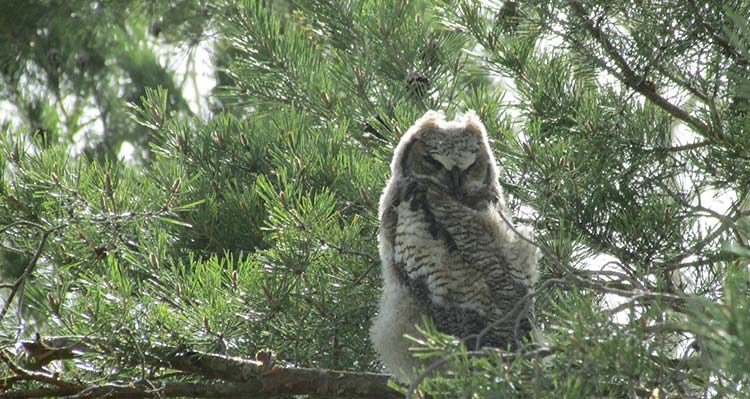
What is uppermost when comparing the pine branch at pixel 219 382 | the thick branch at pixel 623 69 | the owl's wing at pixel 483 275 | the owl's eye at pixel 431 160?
the thick branch at pixel 623 69

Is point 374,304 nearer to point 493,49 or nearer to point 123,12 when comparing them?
point 493,49

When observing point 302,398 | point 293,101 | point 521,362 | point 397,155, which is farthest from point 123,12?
point 521,362

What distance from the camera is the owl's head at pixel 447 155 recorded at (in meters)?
2.79

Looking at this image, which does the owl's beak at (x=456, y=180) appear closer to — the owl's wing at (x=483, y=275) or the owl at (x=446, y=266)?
the owl at (x=446, y=266)

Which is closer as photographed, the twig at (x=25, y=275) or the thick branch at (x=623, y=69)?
the twig at (x=25, y=275)

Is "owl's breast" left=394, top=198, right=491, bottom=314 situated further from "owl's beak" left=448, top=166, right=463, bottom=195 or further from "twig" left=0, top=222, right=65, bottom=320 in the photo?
"twig" left=0, top=222, right=65, bottom=320

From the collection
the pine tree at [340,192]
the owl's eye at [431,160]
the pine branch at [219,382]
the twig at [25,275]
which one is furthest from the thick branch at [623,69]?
the twig at [25,275]

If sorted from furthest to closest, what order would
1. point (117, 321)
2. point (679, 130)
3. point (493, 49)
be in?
1. point (679, 130)
2. point (493, 49)
3. point (117, 321)

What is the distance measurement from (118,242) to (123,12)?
295cm

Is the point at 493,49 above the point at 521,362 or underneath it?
above

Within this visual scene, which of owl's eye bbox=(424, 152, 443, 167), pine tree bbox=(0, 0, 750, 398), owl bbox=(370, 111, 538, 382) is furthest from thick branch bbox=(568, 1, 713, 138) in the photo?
owl's eye bbox=(424, 152, 443, 167)

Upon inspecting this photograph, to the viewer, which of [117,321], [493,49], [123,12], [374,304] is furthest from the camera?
[123,12]

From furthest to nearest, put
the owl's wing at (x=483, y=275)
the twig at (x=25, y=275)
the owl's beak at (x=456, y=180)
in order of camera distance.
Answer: the owl's beak at (x=456, y=180) < the owl's wing at (x=483, y=275) < the twig at (x=25, y=275)

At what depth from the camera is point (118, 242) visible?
234 cm
